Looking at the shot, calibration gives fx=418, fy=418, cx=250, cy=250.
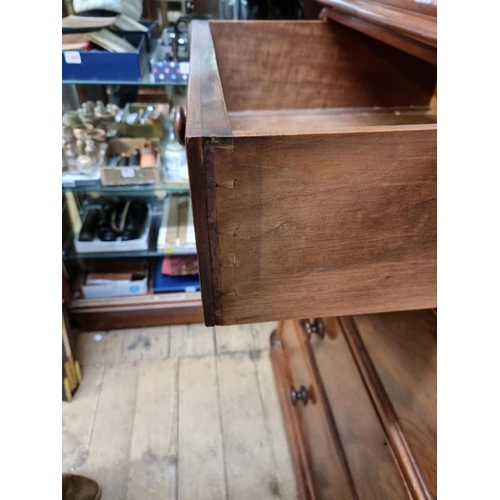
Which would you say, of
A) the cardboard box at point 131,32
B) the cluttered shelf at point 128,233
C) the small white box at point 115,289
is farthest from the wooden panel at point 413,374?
the cardboard box at point 131,32

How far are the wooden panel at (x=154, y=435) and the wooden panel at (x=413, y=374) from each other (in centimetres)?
71

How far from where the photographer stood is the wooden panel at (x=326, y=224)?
1.31 ft

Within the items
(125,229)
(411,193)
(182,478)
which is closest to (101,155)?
(125,229)

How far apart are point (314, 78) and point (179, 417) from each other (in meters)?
0.99

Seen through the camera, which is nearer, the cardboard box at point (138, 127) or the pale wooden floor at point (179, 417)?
the pale wooden floor at point (179, 417)

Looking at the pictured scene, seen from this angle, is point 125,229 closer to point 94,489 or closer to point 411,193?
point 94,489

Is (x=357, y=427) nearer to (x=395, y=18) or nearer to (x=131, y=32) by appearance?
(x=395, y=18)

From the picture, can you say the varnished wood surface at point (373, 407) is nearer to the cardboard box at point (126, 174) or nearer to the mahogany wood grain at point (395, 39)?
the mahogany wood grain at point (395, 39)

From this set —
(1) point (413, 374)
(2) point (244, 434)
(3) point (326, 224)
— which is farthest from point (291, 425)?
(3) point (326, 224)

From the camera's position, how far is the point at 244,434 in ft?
3.93

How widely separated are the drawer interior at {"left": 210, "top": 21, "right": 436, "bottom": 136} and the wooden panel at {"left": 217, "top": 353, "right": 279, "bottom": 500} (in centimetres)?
81

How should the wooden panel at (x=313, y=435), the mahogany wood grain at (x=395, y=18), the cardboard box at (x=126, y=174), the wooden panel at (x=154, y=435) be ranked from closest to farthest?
the mahogany wood grain at (x=395, y=18), the wooden panel at (x=313, y=435), the wooden panel at (x=154, y=435), the cardboard box at (x=126, y=174)

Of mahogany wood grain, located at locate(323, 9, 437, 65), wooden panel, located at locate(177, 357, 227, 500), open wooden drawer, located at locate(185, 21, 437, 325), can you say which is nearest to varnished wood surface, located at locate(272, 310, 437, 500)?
open wooden drawer, located at locate(185, 21, 437, 325)

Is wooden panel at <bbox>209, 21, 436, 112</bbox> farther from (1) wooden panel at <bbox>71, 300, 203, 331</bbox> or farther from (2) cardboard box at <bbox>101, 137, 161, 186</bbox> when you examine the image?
(1) wooden panel at <bbox>71, 300, 203, 331</bbox>
